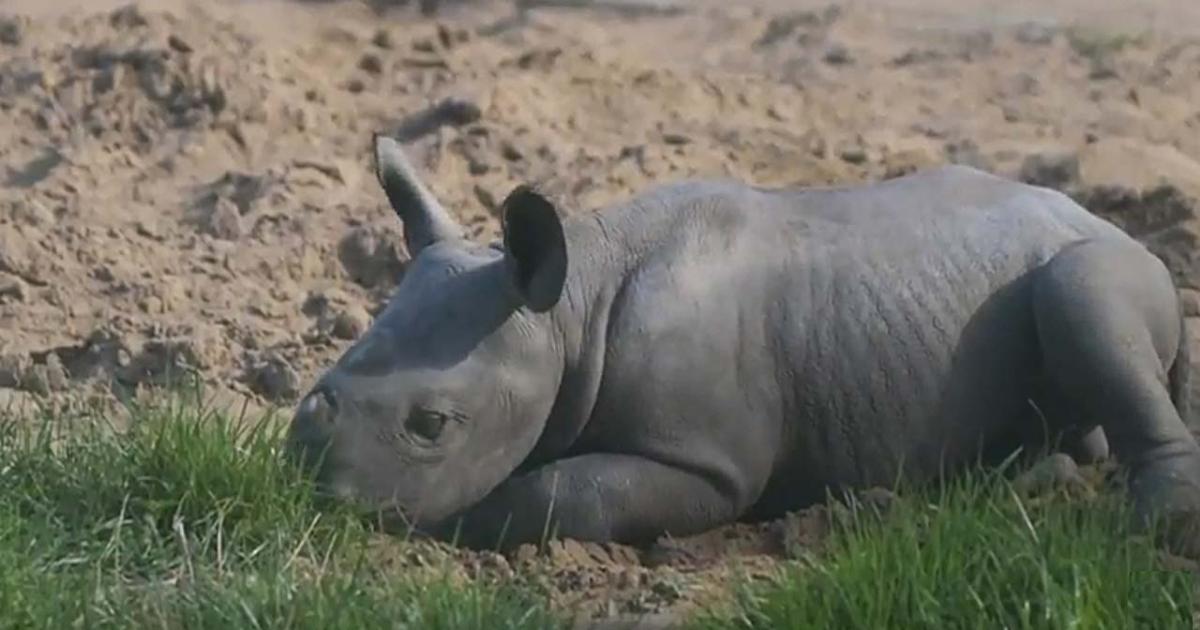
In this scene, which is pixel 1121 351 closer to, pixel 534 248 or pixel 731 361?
pixel 731 361

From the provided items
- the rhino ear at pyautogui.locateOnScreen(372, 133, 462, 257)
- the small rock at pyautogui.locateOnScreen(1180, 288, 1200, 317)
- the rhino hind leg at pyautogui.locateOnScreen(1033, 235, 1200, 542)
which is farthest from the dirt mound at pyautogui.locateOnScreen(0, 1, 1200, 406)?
the rhino hind leg at pyautogui.locateOnScreen(1033, 235, 1200, 542)

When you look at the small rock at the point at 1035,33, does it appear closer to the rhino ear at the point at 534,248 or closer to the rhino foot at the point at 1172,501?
the rhino foot at the point at 1172,501

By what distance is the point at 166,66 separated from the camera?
441 inches

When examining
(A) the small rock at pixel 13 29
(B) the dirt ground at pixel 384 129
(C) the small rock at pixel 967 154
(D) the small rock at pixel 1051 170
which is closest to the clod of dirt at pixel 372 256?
(B) the dirt ground at pixel 384 129

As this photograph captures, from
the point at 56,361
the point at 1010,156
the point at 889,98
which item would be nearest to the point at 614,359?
the point at 56,361

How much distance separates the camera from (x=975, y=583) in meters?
5.59

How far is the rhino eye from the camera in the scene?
22.6 ft

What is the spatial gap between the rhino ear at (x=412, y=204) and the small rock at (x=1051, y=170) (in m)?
3.11

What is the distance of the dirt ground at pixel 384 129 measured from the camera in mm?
9406

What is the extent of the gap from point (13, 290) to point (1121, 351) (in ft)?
13.8

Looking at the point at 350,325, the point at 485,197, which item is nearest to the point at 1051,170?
the point at 485,197

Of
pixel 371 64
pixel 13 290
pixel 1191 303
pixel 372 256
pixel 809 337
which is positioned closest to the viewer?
pixel 809 337

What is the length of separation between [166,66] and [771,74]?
2500 millimetres

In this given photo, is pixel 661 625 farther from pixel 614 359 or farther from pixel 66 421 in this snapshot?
pixel 66 421
